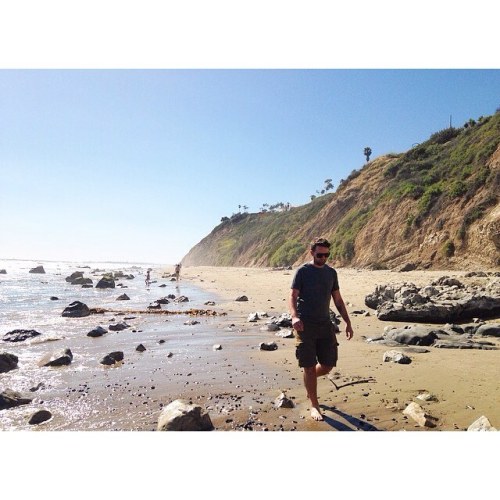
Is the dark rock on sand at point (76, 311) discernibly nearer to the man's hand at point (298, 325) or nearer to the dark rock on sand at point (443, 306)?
the dark rock on sand at point (443, 306)

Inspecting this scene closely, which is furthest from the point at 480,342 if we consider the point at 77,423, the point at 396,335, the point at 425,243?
the point at 425,243

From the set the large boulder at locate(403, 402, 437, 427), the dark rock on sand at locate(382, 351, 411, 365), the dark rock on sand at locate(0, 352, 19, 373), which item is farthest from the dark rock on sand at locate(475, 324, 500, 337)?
the dark rock on sand at locate(0, 352, 19, 373)

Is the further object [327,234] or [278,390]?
[327,234]

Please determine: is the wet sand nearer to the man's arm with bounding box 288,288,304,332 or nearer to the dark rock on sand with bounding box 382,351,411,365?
the dark rock on sand with bounding box 382,351,411,365

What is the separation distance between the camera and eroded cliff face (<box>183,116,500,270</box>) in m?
23.5

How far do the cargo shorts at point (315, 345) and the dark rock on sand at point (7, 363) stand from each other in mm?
5441

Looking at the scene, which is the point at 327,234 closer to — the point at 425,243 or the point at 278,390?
the point at 425,243

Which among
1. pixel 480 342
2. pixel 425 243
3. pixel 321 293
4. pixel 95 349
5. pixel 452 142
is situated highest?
pixel 452 142

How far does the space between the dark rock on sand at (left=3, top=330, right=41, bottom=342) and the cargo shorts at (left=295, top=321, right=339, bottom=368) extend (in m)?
8.19

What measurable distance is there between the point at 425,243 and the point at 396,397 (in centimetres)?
2532

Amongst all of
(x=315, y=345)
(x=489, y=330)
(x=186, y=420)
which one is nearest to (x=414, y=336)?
(x=489, y=330)

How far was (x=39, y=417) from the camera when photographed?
4609 millimetres

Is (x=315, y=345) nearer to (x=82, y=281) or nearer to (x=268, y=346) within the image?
(x=268, y=346)

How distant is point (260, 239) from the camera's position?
83438 millimetres
